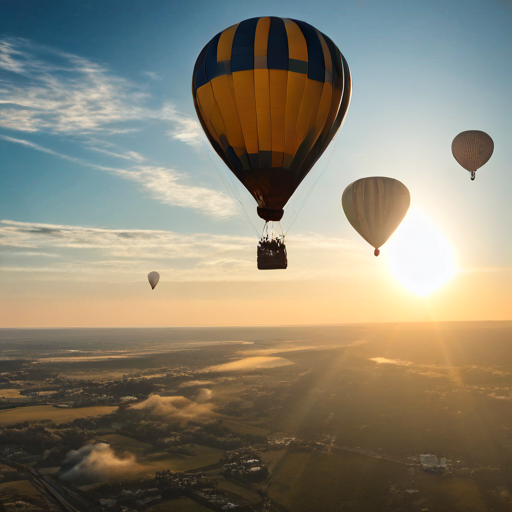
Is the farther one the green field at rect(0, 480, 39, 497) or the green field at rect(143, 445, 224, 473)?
the green field at rect(143, 445, 224, 473)

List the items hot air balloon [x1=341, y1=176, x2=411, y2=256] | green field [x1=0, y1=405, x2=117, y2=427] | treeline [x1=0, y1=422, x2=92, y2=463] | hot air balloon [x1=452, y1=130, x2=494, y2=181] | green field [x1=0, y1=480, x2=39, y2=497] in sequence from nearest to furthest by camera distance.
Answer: hot air balloon [x1=341, y1=176, x2=411, y2=256]
hot air balloon [x1=452, y1=130, x2=494, y2=181]
green field [x1=0, y1=480, x2=39, y2=497]
treeline [x1=0, y1=422, x2=92, y2=463]
green field [x1=0, y1=405, x2=117, y2=427]

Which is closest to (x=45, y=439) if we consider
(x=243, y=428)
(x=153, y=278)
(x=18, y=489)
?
(x=18, y=489)

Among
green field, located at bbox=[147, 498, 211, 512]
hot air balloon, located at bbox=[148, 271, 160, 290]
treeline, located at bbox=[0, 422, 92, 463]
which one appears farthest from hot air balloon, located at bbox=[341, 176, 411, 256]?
hot air balloon, located at bbox=[148, 271, 160, 290]

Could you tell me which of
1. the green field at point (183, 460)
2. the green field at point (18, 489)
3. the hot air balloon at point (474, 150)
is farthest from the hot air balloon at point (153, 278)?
the hot air balloon at point (474, 150)

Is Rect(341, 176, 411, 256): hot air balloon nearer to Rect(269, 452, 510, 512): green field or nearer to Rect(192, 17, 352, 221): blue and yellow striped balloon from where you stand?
Rect(192, 17, 352, 221): blue and yellow striped balloon

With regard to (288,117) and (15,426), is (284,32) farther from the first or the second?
(15,426)

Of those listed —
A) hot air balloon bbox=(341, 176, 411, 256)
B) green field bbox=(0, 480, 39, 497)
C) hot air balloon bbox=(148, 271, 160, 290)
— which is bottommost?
green field bbox=(0, 480, 39, 497)
